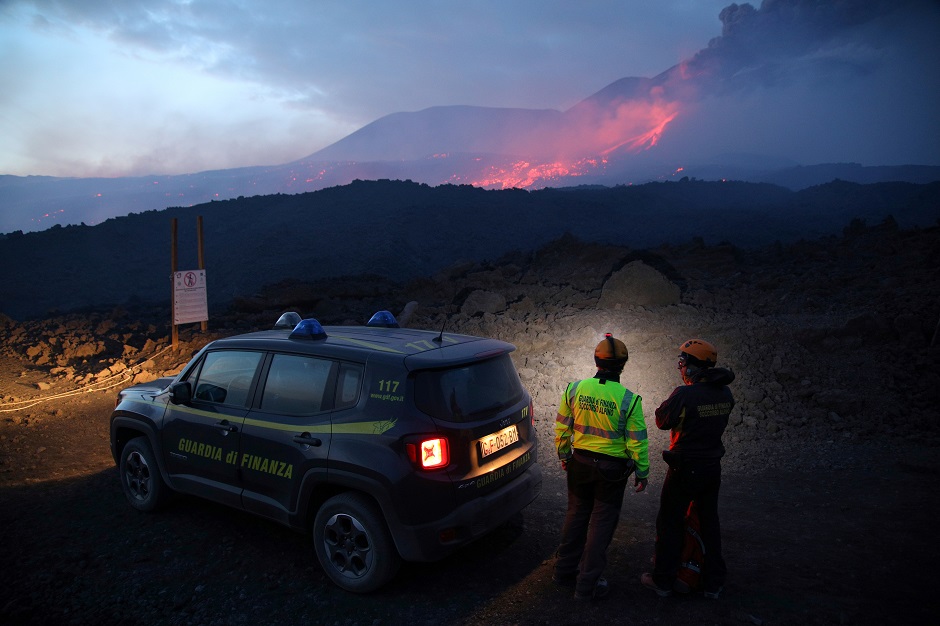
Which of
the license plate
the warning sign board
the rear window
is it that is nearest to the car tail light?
the rear window

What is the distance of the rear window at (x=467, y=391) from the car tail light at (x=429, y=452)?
167 mm

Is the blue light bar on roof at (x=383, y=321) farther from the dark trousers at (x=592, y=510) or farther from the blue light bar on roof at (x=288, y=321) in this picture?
the dark trousers at (x=592, y=510)

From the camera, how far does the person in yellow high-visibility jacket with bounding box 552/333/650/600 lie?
3779mm

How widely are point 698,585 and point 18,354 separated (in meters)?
14.2

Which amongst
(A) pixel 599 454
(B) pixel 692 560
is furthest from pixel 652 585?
(A) pixel 599 454

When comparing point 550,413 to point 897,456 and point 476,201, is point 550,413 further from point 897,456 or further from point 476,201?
point 476,201

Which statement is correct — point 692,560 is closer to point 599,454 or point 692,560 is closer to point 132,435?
point 599,454

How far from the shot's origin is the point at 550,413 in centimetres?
862

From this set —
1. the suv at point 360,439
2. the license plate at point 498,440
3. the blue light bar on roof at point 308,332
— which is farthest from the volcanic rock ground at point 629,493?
the blue light bar on roof at point 308,332

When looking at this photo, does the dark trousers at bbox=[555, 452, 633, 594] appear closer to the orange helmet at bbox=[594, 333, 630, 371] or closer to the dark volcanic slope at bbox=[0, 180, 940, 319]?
the orange helmet at bbox=[594, 333, 630, 371]

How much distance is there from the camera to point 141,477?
538 centimetres

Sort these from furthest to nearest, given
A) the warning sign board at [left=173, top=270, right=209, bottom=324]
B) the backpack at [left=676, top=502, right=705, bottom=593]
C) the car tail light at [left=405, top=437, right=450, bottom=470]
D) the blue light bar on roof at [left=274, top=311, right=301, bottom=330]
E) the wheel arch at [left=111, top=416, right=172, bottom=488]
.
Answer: the warning sign board at [left=173, top=270, right=209, bottom=324] < the blue light bar on roof at [left=274, top=311, right=301, bottom=330] < the wheel arch at [left=111, top=416, right=172, bottom=488] < the backpack at [left=676, top=502, right=705, bottom=593] < the car tail light at [left=405, top=437, right=450, bottom=470]

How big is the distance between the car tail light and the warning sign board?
9.55 m

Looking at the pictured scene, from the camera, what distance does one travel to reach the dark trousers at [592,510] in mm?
3799
